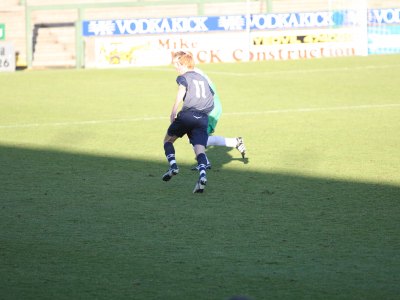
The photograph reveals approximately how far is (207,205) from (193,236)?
1.57m

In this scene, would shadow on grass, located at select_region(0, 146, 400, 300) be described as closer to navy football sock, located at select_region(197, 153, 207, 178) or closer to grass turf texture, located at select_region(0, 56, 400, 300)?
grass turf texture, located at select_region(0, 56, 400, 300)

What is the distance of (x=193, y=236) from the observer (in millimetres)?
9023

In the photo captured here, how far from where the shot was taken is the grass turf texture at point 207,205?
24.5 feet

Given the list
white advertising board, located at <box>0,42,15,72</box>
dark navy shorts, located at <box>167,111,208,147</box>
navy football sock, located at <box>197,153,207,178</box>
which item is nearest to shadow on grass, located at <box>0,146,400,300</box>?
navy football sock, located at <box>197,153,207,178</box>

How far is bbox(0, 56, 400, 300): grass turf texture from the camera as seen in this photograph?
7473mm

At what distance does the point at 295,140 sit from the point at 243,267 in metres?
8.37

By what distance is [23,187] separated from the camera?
11953 millimetres

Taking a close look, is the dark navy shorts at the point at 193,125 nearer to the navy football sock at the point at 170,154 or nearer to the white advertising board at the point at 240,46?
the navy football sock at the point at 170,154

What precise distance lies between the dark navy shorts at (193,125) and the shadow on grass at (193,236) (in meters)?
0.61

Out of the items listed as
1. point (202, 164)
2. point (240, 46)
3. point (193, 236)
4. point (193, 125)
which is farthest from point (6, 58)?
point (193, 236)

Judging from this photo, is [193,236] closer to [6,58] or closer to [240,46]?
[240,46]

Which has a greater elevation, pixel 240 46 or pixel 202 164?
pixel 240 46

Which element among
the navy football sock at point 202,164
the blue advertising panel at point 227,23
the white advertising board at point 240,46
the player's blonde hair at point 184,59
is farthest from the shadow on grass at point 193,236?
the blue advertising panel at point 227,23

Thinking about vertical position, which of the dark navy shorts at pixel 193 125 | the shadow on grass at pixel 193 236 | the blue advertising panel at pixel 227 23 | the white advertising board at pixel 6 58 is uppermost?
the blue advertising panel at pixel 227 23
